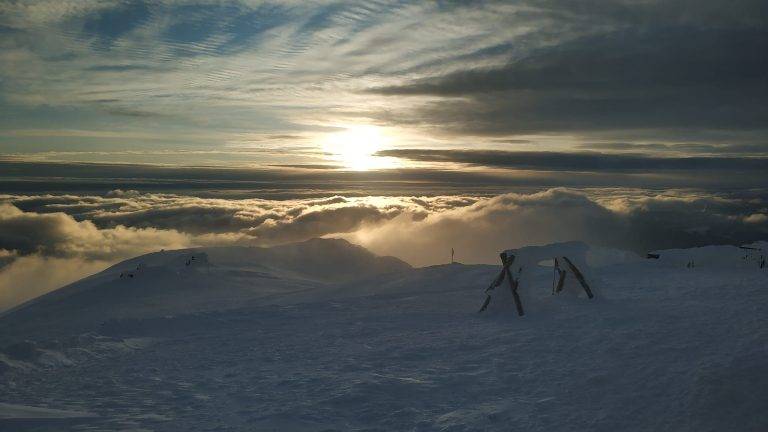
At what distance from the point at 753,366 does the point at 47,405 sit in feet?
37.5

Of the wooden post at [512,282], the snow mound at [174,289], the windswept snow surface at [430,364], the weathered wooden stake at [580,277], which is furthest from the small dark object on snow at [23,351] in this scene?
the weathered wooden stake at [580,277]

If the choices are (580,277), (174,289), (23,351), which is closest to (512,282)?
(580,277)

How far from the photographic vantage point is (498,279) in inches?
628

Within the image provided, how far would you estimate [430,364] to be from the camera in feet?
36.9

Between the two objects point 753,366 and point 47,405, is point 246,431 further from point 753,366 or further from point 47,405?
point 753,366

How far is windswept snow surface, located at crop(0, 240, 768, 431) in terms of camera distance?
8289 millimetres

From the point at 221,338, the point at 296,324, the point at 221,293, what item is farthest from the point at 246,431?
the point at 221,293

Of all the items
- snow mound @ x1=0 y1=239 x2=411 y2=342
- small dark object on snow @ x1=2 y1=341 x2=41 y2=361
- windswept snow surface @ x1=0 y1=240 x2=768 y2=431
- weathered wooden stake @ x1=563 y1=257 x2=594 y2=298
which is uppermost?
weathered wooden stake @ x1=563 y1=257 x2=594 y2=298

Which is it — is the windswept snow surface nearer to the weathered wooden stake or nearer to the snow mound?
the weathered wooden stake

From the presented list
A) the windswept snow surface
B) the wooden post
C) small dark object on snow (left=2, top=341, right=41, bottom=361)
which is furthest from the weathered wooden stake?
small dark object on snow (left=2, top=341, right=41, bottom=361)

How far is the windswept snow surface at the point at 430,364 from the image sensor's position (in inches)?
326

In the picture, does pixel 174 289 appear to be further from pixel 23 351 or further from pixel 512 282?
pixel 512 282

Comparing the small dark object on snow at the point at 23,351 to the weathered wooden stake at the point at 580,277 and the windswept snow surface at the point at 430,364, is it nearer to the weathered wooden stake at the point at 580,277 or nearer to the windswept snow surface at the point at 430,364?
the windswept snow surface at the point at 430,364

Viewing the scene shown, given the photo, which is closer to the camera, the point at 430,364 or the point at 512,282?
the point at 430,364
